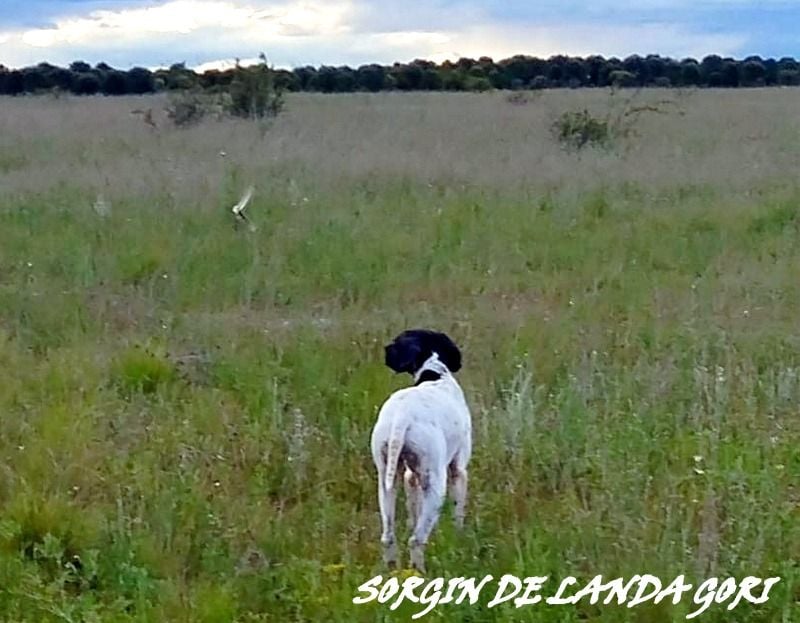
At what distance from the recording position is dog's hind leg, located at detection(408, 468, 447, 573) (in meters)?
3.94

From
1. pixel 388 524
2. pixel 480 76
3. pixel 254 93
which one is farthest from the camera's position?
pixel 480 76

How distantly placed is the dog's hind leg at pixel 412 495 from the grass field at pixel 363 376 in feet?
0.32

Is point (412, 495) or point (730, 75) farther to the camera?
point (730, 75)

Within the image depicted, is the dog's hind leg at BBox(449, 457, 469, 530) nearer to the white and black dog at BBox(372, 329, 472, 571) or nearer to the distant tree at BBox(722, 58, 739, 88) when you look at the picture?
the white and black dog at BBox(372, 329, 472, 571)

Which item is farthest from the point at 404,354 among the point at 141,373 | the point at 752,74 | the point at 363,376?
the point at 752,74

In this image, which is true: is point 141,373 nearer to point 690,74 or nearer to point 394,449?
point 394,449

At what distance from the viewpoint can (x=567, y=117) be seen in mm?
15969

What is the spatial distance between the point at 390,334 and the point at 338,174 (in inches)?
230

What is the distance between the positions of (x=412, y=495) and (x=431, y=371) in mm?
560

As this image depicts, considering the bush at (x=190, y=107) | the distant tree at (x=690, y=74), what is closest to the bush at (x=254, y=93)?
the bush at (x=190, y=107)

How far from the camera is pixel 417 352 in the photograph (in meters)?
4.75

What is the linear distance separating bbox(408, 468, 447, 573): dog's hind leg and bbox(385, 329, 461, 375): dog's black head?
31.4 inches

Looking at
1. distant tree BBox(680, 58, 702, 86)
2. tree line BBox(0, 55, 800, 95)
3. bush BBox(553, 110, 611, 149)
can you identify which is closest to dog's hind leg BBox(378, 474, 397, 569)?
bush BBox(553, 110, 611, 149)

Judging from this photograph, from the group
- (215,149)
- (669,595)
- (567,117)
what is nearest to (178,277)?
(669,595)
